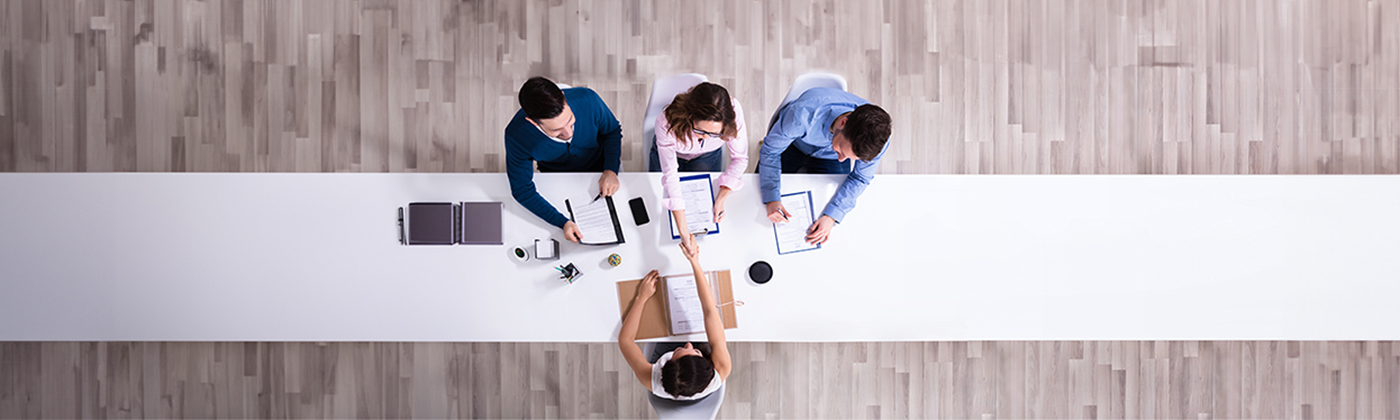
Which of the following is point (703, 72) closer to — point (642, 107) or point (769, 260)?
point (642, 107)

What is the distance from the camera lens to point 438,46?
2578 millimetres

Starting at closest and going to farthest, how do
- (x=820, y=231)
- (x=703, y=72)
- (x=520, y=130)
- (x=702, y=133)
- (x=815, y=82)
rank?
(x=702, y=133), (x=520, y=130), (x=820, y=231), (x=815, y=82), (x=703, y=72)

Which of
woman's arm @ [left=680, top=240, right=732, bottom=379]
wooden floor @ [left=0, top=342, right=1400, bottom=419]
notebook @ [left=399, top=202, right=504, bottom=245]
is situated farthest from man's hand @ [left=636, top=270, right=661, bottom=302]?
wooden floor @ [left=0, top=342, right=1400, bottom=419]

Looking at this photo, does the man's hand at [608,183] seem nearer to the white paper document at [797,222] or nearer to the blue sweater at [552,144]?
the blue sweater at [552,144]

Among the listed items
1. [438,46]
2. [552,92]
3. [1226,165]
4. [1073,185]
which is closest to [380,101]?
[438,46]

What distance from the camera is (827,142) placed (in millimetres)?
1771

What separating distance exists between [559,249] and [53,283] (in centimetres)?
160

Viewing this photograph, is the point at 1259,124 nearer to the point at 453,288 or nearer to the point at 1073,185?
the point at 1073,185

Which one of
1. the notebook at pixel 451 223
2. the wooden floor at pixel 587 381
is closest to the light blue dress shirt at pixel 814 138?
the notebook at pixel 451 223

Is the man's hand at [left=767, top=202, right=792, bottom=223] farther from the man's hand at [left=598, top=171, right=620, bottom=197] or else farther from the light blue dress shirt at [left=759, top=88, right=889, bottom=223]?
the man's hand at [left=598, top=171, right=620, bottom=197]

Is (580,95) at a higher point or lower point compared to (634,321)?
higher

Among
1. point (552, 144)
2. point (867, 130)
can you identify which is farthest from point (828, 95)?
point (552, 144)

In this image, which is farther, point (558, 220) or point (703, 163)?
point (703, 163)

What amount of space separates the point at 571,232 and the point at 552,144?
28cm
